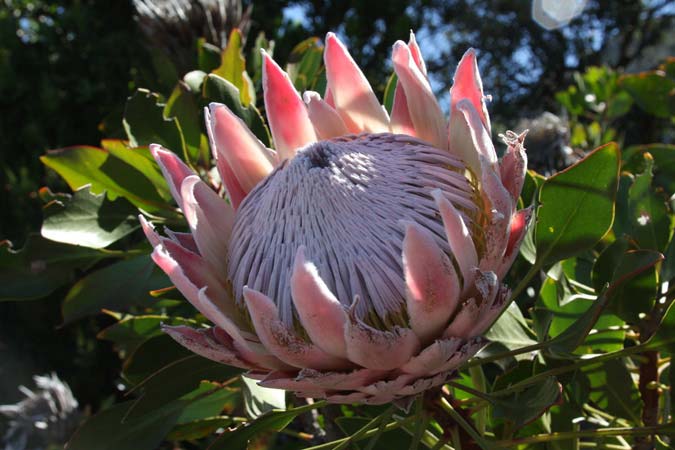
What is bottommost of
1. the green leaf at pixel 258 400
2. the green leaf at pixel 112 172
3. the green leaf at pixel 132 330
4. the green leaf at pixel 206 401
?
the green leaf at pixel 206 401

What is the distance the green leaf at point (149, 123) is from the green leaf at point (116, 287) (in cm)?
25

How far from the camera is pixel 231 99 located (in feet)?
4.81

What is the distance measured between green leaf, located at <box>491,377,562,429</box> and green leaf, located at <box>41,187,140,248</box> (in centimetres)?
85

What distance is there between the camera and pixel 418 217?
1.03 meters

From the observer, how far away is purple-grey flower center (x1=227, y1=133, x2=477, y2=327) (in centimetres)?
99

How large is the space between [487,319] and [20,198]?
4.45m

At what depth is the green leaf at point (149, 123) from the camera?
1575 mm

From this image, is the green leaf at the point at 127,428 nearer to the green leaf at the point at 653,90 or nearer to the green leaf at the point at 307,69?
the green leaf at the point at 307,69

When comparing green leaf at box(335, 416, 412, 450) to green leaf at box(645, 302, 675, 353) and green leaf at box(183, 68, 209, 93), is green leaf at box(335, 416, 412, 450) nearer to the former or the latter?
green leaf at box(645, 302, 675, 353)

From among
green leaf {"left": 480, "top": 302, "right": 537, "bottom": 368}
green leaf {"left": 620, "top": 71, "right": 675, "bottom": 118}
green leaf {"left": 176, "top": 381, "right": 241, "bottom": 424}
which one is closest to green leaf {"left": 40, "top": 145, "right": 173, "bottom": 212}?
green leaf {"left": 176, "top": 381, "right": 241, "bottom": 424}

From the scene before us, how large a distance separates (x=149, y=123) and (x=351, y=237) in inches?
29.6

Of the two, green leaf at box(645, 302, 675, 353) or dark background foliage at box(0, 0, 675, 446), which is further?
dark background foliage at box(0, 0, 675, 446)

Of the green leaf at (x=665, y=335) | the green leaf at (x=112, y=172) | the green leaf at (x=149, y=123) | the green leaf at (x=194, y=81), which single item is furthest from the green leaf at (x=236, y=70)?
the green leaf at (x=665, y=335)

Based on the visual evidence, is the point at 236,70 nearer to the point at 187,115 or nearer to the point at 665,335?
the point at 187,115
